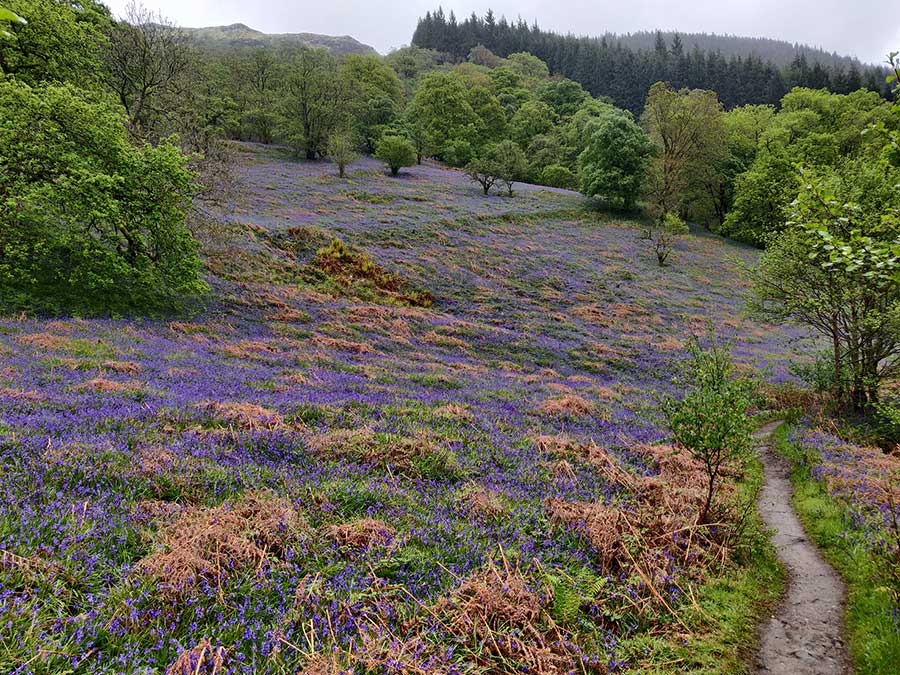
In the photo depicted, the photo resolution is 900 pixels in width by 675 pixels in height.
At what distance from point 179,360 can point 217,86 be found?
258 feet

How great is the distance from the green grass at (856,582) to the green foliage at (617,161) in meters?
57.8

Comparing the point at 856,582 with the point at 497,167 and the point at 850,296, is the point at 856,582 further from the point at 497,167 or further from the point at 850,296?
the point at 497,167

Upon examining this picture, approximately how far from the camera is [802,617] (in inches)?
241

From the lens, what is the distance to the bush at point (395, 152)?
62.7 meters

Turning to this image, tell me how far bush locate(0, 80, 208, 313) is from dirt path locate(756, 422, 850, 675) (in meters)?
21.2

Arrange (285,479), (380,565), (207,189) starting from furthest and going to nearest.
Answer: (207,189) < (285,479) < (380,565)

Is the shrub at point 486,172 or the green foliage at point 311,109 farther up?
the green foliage at point 311,109

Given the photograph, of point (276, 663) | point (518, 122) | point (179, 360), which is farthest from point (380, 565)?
point (518, 122)

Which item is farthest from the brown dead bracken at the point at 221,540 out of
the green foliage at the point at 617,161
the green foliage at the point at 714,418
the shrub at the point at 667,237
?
the green foliage at the point at 617,161

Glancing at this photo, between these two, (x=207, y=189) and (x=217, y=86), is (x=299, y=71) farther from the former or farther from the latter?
(x=207, y=189)

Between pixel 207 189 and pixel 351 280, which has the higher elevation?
pixel 207 189

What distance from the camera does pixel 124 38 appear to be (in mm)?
24703

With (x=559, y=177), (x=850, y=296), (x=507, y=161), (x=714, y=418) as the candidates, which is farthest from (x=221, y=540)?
(x=559, y=177)

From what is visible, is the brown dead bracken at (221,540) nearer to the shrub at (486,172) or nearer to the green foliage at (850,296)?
the green foliage at (850,296)
